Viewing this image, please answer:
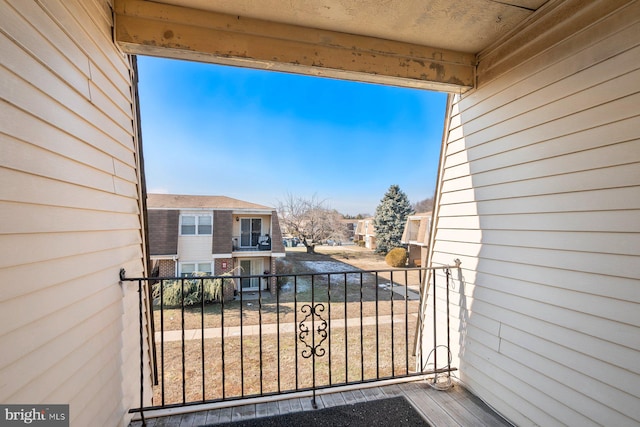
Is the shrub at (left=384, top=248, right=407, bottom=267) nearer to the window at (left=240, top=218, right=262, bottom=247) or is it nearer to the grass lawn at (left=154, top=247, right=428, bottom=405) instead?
the grass lawn at (left=154, top=247, right=428, bottom=405)

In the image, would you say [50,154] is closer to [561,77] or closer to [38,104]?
[38,104]

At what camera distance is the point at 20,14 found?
0.88 metres

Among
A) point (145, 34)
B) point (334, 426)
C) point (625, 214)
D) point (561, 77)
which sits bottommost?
point (334, 426)

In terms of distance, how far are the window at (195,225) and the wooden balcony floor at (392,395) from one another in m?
8.37

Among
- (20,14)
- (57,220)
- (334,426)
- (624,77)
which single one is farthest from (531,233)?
(20,14)

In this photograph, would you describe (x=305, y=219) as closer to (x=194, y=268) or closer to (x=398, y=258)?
(x=398, y=258)

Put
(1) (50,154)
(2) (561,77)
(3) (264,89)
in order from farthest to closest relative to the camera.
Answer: (3) (264,89) → (2) (561,77) → (1) (50,154)

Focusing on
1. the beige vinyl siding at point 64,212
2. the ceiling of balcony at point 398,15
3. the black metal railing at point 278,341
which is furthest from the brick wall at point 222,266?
the ceiling of balcony at point 398,15

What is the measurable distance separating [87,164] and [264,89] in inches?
375

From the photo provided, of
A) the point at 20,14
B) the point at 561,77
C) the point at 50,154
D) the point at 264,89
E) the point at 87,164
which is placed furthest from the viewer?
the point at 264,89

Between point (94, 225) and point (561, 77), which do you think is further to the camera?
point (561, 77)

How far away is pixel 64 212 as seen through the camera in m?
1.10

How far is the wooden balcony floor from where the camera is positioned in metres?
1.68

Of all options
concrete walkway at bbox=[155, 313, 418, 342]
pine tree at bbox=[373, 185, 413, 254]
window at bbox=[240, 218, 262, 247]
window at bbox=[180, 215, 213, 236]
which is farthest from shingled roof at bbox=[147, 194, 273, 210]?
pine tree at bbox=[373, 185, 413, 254]
